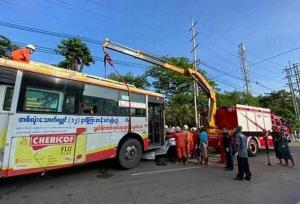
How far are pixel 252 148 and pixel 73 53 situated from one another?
1652cm

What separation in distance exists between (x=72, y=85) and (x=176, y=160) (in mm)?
6364

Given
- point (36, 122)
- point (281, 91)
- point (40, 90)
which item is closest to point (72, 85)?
point (40, 90)

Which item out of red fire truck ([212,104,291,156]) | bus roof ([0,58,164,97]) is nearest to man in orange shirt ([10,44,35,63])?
bus roof ([0,58,164,97])

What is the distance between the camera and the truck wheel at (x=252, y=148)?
15.9 metres

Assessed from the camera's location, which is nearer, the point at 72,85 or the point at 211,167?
the point at 72,85

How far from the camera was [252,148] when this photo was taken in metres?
16.1

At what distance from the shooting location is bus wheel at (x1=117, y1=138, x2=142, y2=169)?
1002cm

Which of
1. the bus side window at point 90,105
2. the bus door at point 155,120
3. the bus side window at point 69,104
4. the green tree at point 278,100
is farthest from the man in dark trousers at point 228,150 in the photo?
the green tree at point 278,100

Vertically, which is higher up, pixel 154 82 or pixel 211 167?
Result: pixel 154 82

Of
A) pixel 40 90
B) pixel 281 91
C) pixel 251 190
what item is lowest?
pixel 251 190

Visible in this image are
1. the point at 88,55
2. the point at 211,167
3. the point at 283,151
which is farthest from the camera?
the point at 88,55

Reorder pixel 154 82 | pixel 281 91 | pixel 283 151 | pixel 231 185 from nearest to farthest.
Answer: pixel 231 185 < pixel 283 151 < pixel 154 82 < pixel 281 91

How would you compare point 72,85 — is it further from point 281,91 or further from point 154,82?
→ point 281,91

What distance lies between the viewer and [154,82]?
34781mm
